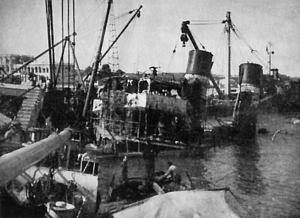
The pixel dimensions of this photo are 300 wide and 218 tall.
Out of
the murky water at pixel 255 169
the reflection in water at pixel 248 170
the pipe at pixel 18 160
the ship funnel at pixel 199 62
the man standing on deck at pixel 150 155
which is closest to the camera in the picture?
the pipe at pixel 18 160

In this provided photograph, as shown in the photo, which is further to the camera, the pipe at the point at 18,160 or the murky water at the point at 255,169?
the murky water at the point at 255,169

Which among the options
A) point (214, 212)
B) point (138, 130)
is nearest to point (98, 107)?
point (138, 130)

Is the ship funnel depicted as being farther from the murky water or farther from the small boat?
the small boat

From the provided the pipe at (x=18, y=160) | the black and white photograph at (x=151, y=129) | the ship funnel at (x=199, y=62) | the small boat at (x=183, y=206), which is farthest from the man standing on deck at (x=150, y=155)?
the pipe at (x=18, y=160)

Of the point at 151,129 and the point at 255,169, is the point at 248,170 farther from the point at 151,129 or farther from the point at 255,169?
the point at 151,129

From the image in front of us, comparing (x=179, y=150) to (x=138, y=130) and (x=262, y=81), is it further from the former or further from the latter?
(x=262, y=81)

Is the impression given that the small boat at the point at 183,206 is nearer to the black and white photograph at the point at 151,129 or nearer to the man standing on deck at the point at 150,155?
the black and white photograph at the point at 151,129
